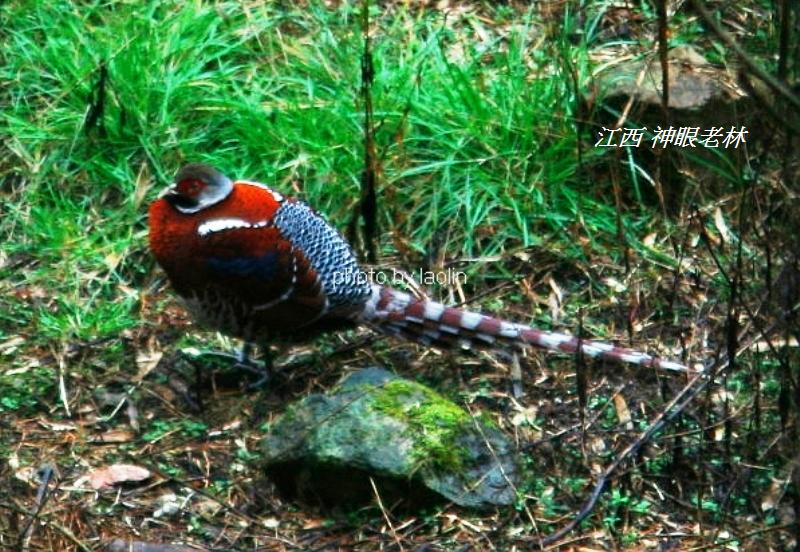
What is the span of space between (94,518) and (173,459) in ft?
1.46

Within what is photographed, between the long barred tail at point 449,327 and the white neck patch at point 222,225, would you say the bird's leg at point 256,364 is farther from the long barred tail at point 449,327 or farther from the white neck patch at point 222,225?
the white neck patch at point 222,225

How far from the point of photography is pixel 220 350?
6039 millimetres

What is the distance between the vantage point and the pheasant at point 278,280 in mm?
5484

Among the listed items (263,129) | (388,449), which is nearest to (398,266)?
(263,129)

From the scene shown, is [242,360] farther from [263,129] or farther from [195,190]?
[263,129]

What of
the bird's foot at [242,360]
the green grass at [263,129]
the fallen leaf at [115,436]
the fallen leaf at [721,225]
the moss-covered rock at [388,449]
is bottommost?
the fallen leaf at [115,436]

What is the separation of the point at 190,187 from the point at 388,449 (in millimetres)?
1353

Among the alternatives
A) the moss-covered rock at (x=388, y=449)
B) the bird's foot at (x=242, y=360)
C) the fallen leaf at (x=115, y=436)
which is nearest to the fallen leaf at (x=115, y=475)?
the fallen leaf at (x=115, y=436)

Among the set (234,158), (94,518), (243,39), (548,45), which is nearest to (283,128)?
(234,158)

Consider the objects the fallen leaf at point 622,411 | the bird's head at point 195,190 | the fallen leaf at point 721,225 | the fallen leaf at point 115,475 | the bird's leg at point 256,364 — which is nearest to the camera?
the fallen leaf at point 115,475

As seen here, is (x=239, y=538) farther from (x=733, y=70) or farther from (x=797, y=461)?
(x=733, y=70)

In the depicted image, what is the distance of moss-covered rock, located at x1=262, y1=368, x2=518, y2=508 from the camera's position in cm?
484

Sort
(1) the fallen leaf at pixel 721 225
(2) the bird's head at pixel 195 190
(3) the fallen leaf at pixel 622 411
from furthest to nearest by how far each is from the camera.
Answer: (1) the fallen leaf at pixel 721 225
(2) the bird's head at pixel 195 190
(3) the fallen leaf at pixel 622 411

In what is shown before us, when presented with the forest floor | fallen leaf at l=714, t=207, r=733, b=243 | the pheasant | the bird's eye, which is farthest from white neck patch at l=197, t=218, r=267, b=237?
fallen leaf at l=714, t=207, r=733, b=243
